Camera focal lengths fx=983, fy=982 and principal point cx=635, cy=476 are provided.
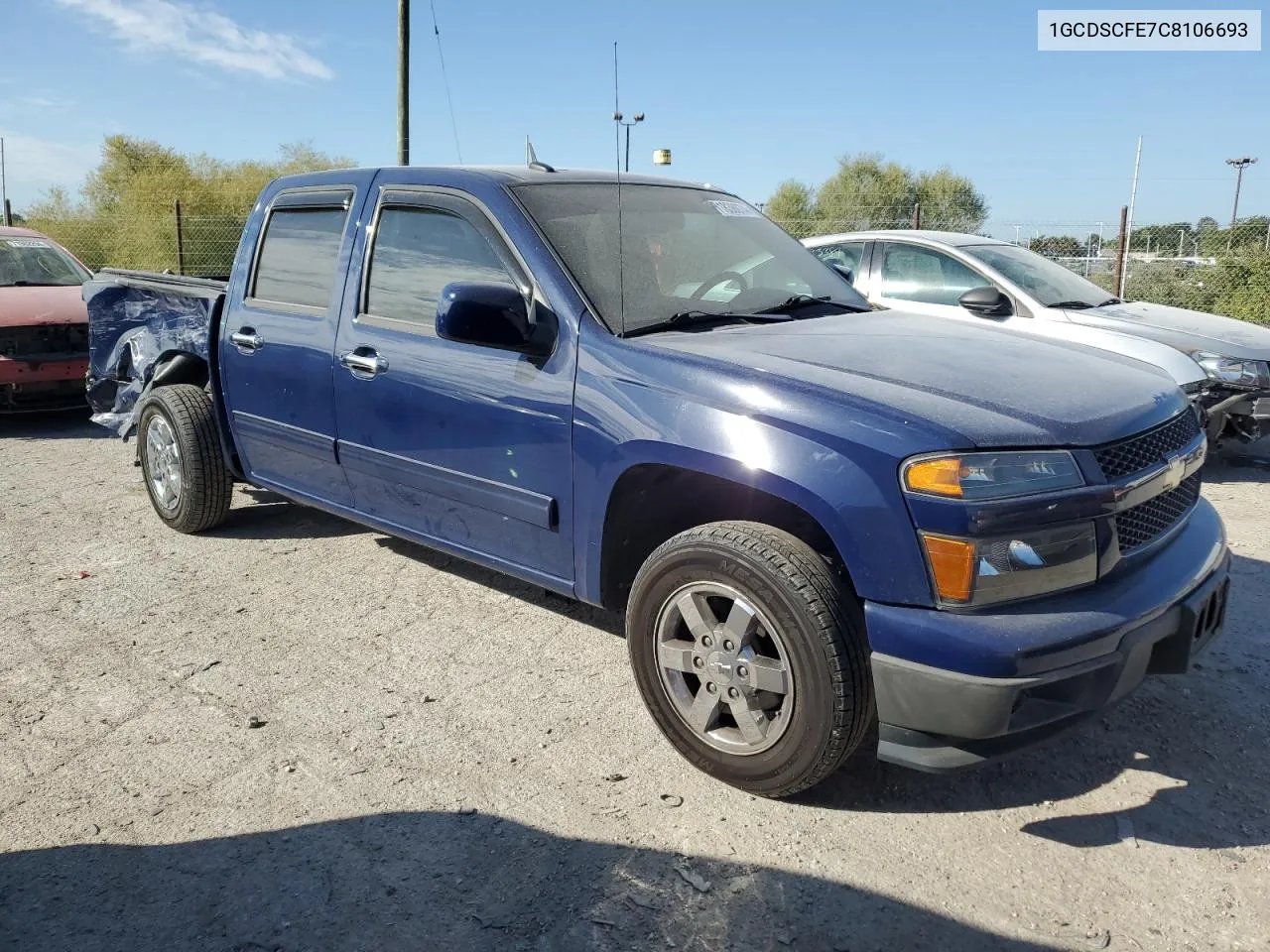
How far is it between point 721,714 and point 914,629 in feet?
2.41

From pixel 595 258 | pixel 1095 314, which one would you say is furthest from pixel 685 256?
pixel 1095 314

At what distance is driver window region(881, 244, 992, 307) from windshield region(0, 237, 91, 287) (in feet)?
24.0

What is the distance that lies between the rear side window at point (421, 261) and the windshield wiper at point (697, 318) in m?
0.54

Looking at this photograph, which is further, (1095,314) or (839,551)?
(1095,314)

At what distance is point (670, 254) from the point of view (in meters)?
3.65

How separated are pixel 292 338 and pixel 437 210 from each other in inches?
37.9

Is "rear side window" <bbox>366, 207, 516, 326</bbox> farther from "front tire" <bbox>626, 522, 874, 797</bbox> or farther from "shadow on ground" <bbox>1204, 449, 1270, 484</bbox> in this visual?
"shadow on ground" <bbox>1204, 449, 1270, 484</bbox>

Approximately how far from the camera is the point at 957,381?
2748 millimetres

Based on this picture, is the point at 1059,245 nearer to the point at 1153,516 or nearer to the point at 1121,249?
the point at 1121,249

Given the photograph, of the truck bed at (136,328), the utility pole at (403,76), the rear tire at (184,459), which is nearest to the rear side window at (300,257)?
the truck bed at (136,328)

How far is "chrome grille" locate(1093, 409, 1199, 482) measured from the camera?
257 cm

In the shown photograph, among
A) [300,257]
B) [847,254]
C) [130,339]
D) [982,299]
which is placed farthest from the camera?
[847,254]

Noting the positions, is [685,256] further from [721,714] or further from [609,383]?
[721,714]

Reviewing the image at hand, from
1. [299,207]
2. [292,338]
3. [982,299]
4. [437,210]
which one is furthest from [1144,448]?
[299,207]
